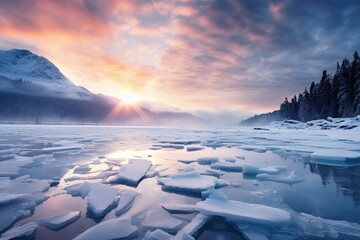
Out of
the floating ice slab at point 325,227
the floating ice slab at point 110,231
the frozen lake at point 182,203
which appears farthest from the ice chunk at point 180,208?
the floating ice slab at point 325,227

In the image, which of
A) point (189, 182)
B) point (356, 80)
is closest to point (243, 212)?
point (189, 182)

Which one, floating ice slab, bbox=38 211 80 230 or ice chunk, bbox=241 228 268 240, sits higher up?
ice chunk, bbox=241 228 268 240

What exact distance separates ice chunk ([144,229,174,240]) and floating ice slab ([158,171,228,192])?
6.46 feet

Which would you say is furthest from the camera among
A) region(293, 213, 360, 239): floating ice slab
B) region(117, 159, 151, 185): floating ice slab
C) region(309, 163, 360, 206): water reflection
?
region(117, 159, 151, 185): floating ice slab

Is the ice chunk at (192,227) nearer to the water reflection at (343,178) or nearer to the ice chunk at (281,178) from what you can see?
the water reflection at (343,178)

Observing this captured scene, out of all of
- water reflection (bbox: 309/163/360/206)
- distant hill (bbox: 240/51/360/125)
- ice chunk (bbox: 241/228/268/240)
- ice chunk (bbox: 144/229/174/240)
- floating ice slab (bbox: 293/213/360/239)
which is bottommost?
ice chunk (bbox: 144/229/174/240)

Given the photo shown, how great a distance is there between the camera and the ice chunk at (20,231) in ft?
9.35

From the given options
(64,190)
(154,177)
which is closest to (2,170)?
(64,190)

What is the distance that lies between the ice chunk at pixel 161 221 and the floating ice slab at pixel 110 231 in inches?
10.3

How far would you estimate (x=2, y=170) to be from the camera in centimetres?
635

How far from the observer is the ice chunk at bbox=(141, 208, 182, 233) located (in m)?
3.14

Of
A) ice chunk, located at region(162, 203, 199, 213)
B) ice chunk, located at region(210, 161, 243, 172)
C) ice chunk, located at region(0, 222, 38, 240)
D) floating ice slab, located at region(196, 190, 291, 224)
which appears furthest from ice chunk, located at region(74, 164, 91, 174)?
floating ice slab, located at region(196, 190, 291, 224)

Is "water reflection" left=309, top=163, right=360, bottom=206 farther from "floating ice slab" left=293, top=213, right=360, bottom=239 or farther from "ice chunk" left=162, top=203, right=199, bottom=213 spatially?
"ice chunk" left=162, top=203, right=199, bottom=213

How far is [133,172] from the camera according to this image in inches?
240
